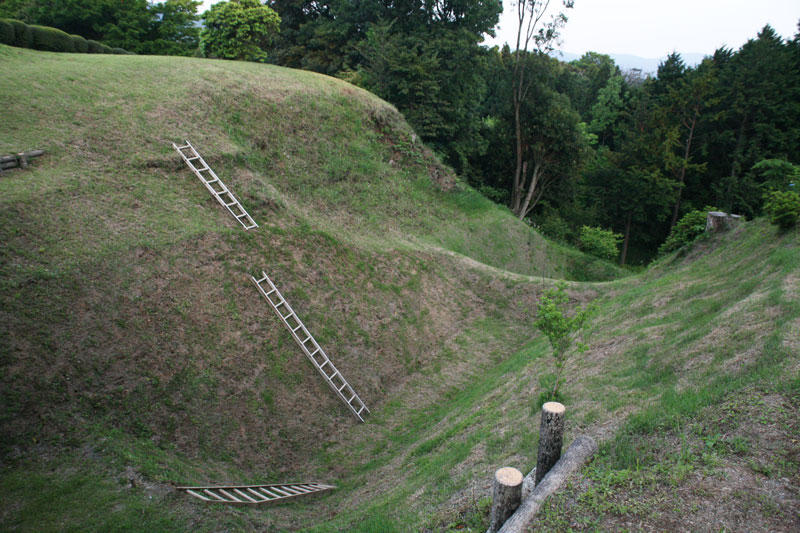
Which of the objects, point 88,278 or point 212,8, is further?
point 212,8

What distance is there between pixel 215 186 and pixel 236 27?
19065 mm

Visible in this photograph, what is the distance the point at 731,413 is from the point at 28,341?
49.8 feet

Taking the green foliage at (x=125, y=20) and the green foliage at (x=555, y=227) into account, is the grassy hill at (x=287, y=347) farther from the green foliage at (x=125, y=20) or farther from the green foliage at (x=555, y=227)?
the green foliage at (x=555, y=227)

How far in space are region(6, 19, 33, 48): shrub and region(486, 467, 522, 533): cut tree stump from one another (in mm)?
30538

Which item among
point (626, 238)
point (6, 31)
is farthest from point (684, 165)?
point (6, 31)

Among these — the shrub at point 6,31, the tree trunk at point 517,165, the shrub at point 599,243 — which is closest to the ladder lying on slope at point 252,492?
the shrub at point 6,31

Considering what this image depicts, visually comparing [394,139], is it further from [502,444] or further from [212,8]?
[502,444]

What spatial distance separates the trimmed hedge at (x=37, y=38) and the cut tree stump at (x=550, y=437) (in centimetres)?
3057

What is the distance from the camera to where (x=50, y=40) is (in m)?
23.8

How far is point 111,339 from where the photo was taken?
11922mm

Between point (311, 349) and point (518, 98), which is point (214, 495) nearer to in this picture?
point (311, 349)

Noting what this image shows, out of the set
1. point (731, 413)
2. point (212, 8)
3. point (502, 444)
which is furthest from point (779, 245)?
point (212, 8)

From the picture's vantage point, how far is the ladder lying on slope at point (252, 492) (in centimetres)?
998

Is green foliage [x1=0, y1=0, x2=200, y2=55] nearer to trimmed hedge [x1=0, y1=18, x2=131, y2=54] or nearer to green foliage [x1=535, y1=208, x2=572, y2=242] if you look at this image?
trimmed hedge [x1=0, y1=18, x2=131, y2=54]
